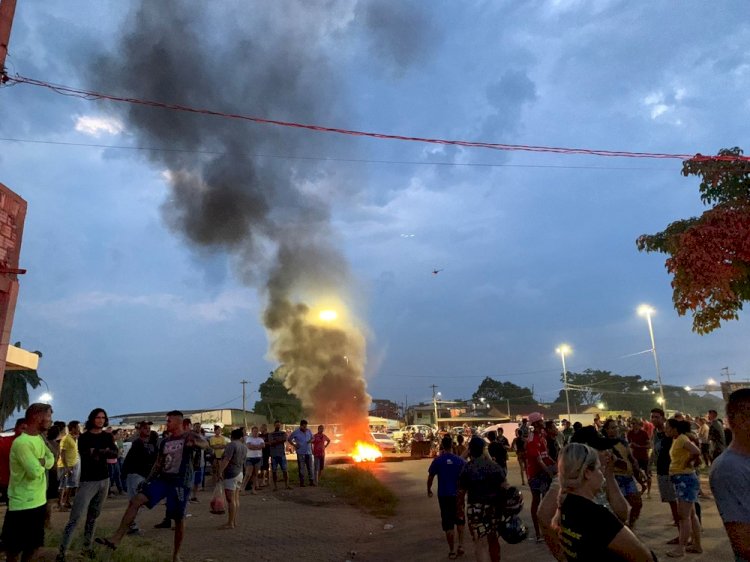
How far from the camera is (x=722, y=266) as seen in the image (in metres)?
8.07

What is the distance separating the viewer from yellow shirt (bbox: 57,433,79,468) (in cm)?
1013

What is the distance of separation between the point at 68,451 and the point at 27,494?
643 centimetres

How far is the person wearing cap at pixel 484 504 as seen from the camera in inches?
212

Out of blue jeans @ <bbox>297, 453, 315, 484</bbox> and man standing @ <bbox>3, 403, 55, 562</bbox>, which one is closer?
man standing @ <bbox>3, 403, 55, 562</bbox>

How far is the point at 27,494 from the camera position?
4.68 m

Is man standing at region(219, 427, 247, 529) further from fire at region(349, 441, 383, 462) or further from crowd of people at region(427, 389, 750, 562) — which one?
fire at region(349, 441, 383, 462)

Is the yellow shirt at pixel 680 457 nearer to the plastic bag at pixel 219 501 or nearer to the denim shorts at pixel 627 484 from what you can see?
the denim shorts at pixel 627 484

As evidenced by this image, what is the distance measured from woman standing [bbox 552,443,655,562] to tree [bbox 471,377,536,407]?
89.5 metres

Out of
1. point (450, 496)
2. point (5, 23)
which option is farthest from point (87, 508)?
point (5, 23)

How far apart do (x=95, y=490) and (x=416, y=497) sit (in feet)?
26.2

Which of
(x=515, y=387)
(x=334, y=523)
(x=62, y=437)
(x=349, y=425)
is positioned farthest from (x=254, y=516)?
(x=515, y=387)

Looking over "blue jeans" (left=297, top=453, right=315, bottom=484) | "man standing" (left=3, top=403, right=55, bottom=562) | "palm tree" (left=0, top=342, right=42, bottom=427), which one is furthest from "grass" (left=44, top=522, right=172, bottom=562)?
"palm tree" (left=0, top=342, right=42, bottom=427)

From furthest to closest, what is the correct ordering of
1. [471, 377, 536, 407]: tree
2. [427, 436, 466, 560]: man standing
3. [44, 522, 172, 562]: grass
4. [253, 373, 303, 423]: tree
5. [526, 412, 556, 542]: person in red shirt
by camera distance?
[471, 377, 536, 407]: tree < [253, 373, 303, 423]: tree < [526, 412, 556, 542]: person in red shirt < [427, 436, 466, 560]: man standing < [44, 522, 172, 562]: grass

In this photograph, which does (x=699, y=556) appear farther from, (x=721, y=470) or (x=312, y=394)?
(x=312, y=394)
